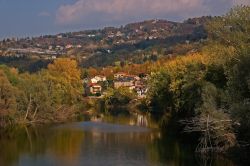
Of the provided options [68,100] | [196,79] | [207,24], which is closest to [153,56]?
[68,100]

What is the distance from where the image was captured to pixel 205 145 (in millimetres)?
37906

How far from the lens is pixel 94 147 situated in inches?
1778

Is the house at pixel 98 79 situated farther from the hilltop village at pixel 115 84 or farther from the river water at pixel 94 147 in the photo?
the river water at pixel 94 147

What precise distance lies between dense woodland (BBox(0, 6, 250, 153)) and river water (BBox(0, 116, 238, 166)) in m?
2.34

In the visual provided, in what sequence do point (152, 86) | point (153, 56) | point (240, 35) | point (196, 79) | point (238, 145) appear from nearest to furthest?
point (240, 35) < point (238, 145) < point (196, 79) < point (152, 86) < point (153, 56)

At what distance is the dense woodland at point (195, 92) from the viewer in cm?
3059

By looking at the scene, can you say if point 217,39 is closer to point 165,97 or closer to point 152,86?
point 165,97

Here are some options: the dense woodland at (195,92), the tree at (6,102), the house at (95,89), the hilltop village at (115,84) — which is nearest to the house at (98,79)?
the hilltop village at (115,84)

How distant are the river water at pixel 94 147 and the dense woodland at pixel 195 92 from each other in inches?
92.2

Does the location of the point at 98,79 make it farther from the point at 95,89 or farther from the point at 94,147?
the point at 94,147

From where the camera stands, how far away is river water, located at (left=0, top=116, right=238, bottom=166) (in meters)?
38.0

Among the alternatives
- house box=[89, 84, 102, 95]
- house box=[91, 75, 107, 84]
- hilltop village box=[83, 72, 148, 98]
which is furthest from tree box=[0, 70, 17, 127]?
house box=[91, 75, 107, 84]

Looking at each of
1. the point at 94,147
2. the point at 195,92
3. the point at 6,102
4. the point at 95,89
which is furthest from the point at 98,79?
the point at 94,147

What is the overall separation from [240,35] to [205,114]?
28.2 feet
